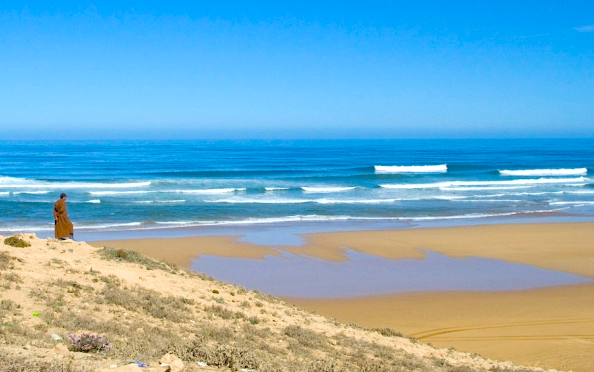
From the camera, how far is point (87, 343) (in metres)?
5.83

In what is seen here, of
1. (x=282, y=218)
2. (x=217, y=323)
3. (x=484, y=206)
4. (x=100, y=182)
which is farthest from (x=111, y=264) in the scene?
(x=100, y=182)

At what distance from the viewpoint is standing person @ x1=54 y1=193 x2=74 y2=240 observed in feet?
39.0

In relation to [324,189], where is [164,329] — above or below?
above

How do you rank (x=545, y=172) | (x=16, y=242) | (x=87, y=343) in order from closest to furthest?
(x=87, y=343), (x=16, y=242), (x=545, y=172)

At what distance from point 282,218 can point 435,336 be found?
14.2 metres

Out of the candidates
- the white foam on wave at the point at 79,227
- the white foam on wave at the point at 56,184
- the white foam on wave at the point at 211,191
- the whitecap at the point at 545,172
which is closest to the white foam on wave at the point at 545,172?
the whitecap at the point at 545,172

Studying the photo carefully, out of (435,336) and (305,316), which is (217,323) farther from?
(435,336)

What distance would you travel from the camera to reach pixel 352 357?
6.96 m

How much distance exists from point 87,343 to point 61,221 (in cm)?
685

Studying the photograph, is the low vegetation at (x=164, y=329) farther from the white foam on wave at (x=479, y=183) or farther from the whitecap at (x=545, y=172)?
the whitecap at (x=545, y=172)

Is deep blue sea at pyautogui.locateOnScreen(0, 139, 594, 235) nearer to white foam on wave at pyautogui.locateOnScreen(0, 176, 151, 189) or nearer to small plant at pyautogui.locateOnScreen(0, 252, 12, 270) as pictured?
white foam on wave at pyautogui.locateOnScreen(0, 176, 151, 189)

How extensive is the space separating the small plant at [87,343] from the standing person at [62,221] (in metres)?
6.44

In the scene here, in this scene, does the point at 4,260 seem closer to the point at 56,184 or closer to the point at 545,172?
the point at 56,184

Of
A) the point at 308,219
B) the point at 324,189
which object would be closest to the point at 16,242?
the point at 308,219
